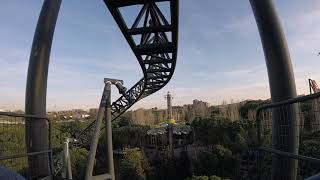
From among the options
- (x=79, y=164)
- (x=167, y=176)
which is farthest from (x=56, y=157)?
(x=167, y=176)

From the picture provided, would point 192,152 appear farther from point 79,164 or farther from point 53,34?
point 53,34

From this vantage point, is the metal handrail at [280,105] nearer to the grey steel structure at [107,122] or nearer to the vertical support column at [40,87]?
the grey steel structure at [107,122]

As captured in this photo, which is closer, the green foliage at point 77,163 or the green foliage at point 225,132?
the green foliage at point 77,163

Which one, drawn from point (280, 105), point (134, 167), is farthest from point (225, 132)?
point (280, 105)

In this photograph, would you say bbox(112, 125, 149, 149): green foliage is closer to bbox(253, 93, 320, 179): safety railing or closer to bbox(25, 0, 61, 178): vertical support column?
bbox(25, 0, 61, 178): vertical support column

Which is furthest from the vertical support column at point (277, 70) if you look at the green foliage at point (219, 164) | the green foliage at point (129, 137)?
the green foliage at point (129, 137)

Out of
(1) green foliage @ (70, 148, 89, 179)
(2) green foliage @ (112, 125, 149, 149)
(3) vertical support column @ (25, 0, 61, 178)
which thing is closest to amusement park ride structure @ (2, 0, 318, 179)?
(3) vertical support column @ (25, 0, 61, 178)
